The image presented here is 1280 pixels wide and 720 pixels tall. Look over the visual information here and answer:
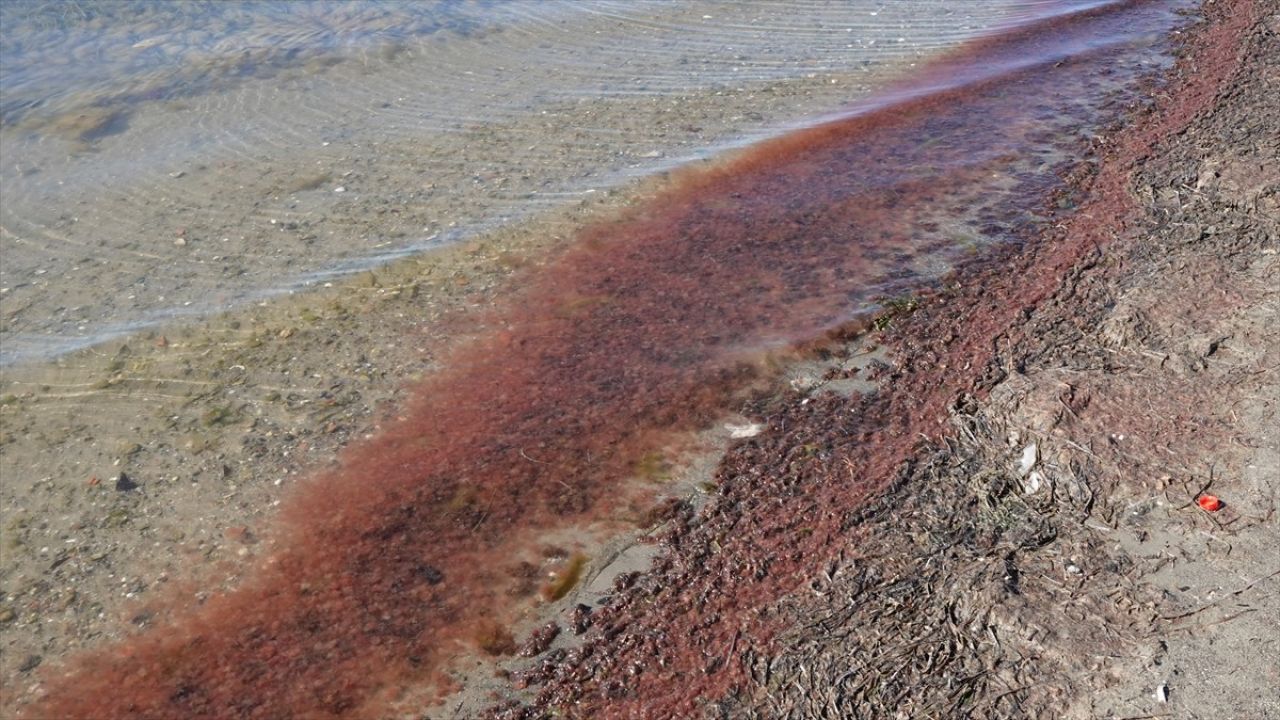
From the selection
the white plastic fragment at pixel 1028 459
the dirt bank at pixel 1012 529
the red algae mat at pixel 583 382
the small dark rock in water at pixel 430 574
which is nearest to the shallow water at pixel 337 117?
the red algae mat at pixel 583 382

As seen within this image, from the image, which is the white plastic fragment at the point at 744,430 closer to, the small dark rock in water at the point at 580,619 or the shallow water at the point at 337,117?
the small dark rock in water at the point at 580,619

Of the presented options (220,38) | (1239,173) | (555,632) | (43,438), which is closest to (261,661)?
(555,632)

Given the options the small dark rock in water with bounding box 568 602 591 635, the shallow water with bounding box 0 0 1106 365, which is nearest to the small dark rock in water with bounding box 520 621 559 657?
the small dark rock in water with bounding box 568 602 591 635

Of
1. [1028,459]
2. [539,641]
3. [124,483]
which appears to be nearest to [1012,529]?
[1028,459]

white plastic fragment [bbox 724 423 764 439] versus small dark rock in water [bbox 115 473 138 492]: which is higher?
white plastic fragment [bbox 724 423 764 439]

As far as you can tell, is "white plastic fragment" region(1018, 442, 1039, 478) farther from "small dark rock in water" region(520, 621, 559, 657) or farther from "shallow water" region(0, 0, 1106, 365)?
"shallow water" region(0, 0, 1106, 365)

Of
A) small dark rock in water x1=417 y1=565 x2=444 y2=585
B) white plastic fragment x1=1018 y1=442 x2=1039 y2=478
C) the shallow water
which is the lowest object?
small dark rock in water x1=417 y1=565 x2=444 y2=585
